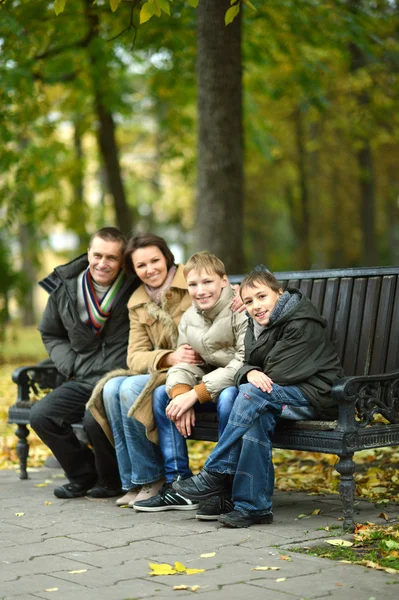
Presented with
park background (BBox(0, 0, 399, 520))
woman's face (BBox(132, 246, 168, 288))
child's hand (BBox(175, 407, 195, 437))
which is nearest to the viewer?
child's hand (BBox(175, 407, 195, 437))

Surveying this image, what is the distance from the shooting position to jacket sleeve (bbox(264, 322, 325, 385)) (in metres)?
5.47

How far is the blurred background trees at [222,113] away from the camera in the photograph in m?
9.49

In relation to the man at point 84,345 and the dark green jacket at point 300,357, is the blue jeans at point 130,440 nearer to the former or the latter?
the man at point 84,345

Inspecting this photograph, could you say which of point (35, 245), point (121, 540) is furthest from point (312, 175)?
point (121, 540)

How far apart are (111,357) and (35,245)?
72.9ft

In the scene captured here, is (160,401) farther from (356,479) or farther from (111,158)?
(111,158)

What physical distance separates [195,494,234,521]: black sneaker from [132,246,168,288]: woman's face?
1.55 metres

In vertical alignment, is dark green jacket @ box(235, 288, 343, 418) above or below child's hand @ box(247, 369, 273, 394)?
above

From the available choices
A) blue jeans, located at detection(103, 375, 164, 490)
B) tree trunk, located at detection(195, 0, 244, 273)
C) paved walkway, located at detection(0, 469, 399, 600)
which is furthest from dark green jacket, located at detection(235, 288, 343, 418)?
tree trunk, located at detection(195, 0, 244, 273)

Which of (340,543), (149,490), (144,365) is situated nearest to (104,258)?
(144,365)

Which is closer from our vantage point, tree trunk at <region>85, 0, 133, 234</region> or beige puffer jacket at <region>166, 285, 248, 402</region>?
beige puffer jacket at <region>166, 285, 248, 402</region>

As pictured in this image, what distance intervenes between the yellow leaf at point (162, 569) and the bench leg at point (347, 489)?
1.17 m

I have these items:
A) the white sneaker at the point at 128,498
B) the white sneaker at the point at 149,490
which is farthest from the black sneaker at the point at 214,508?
the white sneaker at the point at 128,498

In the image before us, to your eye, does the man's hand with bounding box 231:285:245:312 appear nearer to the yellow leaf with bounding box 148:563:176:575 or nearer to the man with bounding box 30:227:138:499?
the man with bounding box 30:227:138:499
